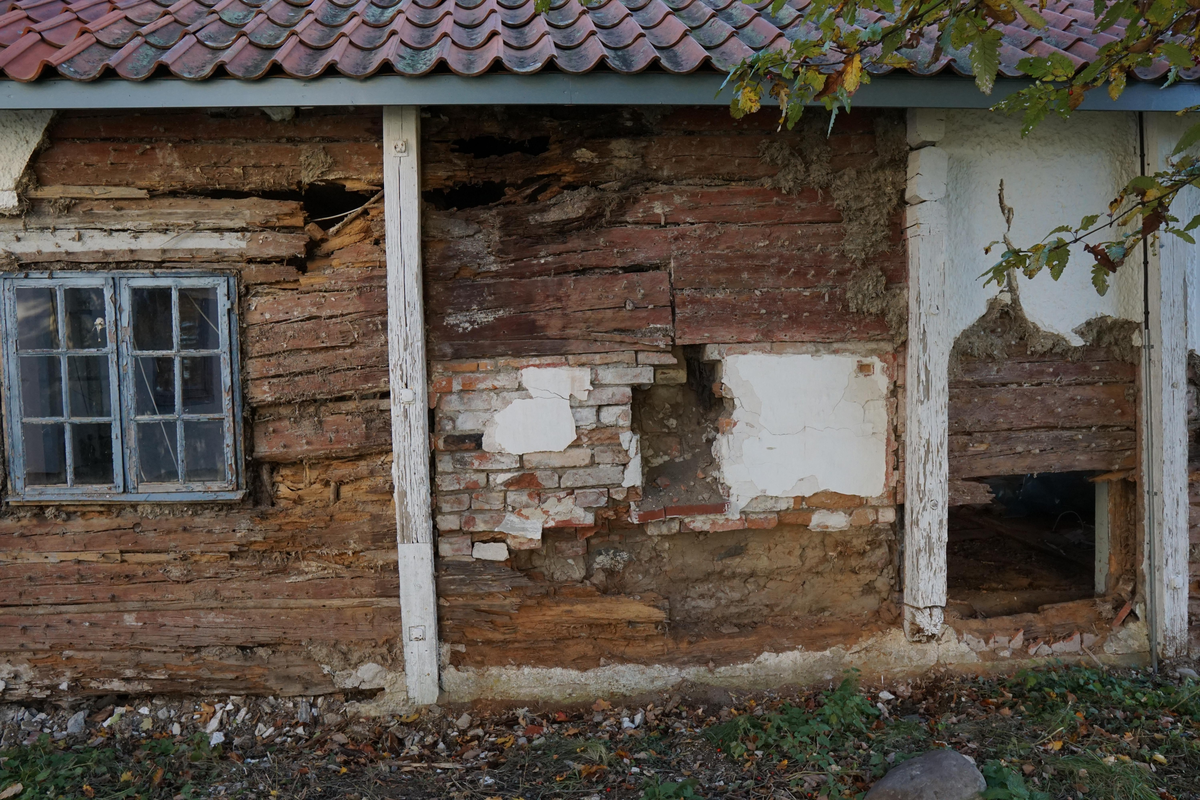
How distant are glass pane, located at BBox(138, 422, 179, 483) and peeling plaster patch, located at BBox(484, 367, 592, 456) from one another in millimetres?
1557

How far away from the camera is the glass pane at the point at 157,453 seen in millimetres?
3752

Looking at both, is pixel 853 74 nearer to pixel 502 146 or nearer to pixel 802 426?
pixel 802 426

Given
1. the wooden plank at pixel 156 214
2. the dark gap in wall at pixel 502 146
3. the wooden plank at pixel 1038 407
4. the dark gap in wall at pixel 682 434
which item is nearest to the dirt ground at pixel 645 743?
the dark gap in wall at pixel 682 434

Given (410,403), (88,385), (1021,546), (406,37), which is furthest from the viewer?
(1021,546)

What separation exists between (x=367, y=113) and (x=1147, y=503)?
4.38 metres

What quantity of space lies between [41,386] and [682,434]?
318cm

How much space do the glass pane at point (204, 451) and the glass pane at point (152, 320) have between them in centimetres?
41

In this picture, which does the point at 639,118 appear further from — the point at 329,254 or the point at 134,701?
the point at 134,701

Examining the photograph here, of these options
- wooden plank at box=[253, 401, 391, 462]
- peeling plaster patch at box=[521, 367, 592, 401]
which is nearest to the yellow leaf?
peeling plaster patch at box=[521, 367, 592, 401]

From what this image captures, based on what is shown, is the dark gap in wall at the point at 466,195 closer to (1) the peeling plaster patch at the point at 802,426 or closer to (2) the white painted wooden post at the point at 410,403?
(2) the white painted wooden post at the point at 410,403

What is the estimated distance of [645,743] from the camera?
351 cm

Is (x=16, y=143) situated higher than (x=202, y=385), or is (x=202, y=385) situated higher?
(x=16, y=143)

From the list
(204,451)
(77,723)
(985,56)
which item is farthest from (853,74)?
(77,723)

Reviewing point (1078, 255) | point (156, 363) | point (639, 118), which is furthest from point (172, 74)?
point (1078, 255)
